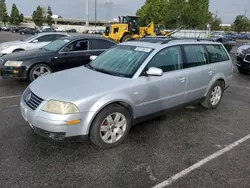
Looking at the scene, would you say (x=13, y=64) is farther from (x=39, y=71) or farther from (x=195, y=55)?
(x=195, y=55)

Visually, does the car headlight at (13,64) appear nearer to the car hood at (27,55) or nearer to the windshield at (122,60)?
the car hood at (27,55)

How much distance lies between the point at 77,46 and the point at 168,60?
3.99m

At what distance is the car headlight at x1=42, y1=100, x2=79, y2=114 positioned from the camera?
9.61ft

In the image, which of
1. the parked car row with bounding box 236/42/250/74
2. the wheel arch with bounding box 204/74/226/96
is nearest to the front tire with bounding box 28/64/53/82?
the wheel arch with bounding box 204/74/226/96

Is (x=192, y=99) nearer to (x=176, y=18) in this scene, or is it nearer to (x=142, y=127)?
(x=142, y=127)

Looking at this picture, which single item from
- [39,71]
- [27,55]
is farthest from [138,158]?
[27,55]

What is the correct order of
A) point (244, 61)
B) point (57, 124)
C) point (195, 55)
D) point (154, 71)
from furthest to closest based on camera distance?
point (244, 61) < point (195, 55) < point (154, 71) < point (57, 124)

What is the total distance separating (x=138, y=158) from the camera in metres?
3.16

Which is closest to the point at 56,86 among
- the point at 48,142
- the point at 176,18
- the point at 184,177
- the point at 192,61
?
the point at 48,142

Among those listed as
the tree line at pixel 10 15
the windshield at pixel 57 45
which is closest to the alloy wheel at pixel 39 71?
the windshield at pixel 57 45

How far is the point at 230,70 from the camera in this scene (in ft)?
17.6

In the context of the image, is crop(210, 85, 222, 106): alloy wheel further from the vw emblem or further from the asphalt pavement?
the vw emblem

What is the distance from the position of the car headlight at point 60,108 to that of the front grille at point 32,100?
0.19m

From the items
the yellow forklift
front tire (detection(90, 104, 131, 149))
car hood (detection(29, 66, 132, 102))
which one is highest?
the yellow forklift
